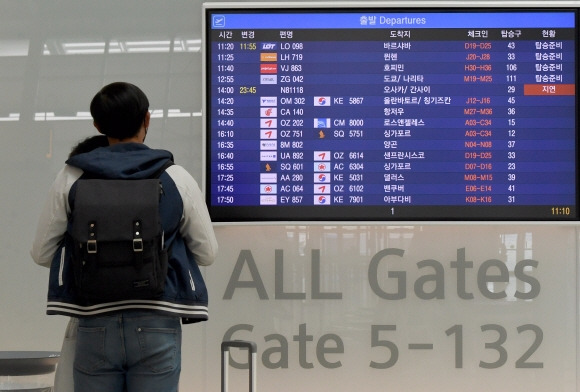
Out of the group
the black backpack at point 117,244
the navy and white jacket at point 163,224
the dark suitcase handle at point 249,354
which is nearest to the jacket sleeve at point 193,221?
the navy and white jacket at point 163,224

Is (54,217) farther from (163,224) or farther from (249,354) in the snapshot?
(249,354)

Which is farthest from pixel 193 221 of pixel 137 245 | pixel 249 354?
pixel 249 354

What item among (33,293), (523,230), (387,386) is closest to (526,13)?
(523,230)

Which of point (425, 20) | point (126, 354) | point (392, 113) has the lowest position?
point (126, 354)

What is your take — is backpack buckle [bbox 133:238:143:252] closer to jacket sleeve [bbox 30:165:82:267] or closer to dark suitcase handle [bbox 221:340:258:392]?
jacket sleeve [bbox 30:165:82:267]

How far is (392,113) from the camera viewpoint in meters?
3.77

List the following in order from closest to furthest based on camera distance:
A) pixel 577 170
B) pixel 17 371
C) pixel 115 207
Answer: pixel 115 207 → pixel 17 371 → pixel 577 170

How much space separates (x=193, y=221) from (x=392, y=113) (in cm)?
153

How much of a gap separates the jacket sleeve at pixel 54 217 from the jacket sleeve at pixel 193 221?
303 mm

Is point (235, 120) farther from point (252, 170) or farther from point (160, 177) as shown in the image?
point (160, 177)

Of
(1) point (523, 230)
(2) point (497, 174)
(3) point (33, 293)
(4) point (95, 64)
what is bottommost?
(3) point (33, 293)

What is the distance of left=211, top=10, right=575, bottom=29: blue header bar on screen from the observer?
3.77 m

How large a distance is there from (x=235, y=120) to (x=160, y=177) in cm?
133

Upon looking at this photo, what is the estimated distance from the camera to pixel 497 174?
3.76 metres
